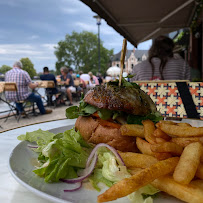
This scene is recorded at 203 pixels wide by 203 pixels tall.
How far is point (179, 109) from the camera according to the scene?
3051 mm

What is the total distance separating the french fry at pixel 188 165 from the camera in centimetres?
88

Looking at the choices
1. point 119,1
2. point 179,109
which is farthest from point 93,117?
point 119,1

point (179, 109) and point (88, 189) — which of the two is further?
point (179, 109)

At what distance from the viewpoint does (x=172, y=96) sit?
3109mm

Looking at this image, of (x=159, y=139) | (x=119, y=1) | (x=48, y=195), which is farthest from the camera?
(x=119, y=1)

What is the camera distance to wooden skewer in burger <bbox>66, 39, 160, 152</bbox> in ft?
4.84

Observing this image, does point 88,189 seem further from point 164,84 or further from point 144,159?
Result: point 164,84

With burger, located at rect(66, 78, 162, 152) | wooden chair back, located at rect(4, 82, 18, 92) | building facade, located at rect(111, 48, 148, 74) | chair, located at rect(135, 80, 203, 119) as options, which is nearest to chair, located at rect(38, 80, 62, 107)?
wooden chair back, located at rect(4, 82, 18, 92)

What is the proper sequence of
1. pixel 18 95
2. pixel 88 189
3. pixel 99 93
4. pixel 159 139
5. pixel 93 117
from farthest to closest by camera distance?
pixel 18 95, pixel 93 117, pixel 99 93, pixel 159 139, pixel 88 189

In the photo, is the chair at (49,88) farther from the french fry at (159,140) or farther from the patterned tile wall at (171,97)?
the french fry at (159,140)

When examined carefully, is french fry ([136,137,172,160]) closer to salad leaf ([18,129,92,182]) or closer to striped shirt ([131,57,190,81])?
salad leaf ([18,129,92,182])

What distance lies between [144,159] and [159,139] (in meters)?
0.14

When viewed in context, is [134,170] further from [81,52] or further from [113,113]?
[81,52]

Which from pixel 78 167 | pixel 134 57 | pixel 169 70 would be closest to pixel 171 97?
pixel 169 70
